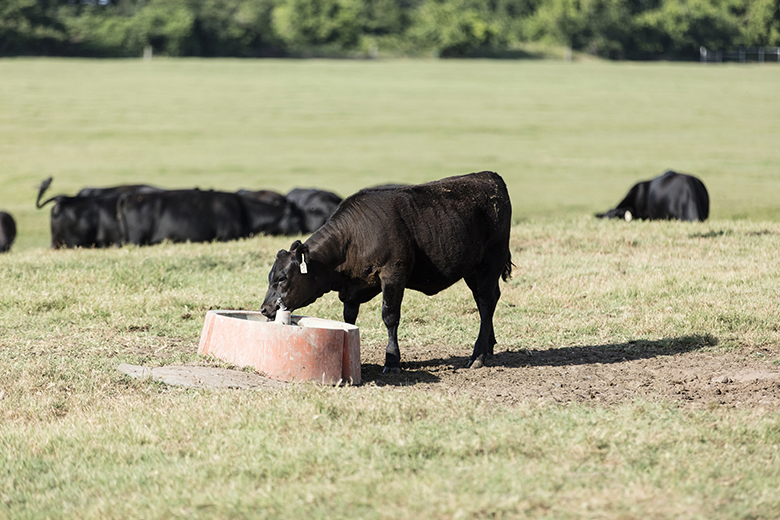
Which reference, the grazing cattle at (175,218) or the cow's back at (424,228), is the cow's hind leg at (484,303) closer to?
the cow's back at (424,228)

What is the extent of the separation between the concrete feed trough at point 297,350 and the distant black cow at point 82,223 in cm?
992

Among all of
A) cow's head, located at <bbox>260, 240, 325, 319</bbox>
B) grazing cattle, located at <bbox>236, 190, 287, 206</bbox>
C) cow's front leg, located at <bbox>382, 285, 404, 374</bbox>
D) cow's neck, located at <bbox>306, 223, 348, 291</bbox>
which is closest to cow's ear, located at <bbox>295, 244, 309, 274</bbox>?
cow's head, located at <bbox>260, 240, 325, 319</bbox>

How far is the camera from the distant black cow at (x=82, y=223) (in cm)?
1611

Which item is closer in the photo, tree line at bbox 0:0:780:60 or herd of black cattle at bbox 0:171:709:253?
herd of black cattle at bbox 0:171:709:253

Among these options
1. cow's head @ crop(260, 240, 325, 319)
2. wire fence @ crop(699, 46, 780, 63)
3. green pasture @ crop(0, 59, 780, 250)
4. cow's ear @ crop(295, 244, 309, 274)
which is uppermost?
wire fence @ crop(699, 46, 780, 63)

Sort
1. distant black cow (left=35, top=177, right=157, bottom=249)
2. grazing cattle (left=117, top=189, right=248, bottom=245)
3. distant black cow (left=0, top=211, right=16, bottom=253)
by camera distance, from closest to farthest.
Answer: grazing cattle (left=117, top=189, right=248, bottom=245) < distant black cow (left=35, top=177, right=157, bottom=249) < distant black cow (left=0, top=211, right=16, bottom=253)

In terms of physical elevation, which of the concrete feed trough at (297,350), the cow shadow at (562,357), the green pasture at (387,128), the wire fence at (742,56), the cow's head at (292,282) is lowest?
the green pasture at (387,128)

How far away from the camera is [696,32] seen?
81688 millimetres

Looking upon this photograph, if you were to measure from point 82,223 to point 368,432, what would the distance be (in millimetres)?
12156

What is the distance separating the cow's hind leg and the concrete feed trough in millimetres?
1098

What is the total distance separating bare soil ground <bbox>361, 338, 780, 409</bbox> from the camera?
251 inches

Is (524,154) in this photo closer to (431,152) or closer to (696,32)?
(431,152)

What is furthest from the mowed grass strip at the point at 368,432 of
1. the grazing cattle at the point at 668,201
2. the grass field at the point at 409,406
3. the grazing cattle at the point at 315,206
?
the grazing cattle at the point at 315,206

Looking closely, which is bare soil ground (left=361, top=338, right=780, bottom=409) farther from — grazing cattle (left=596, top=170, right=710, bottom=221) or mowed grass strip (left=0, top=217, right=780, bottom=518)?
grazing cattle (left=596, top=170, right=710, bottom=221)
